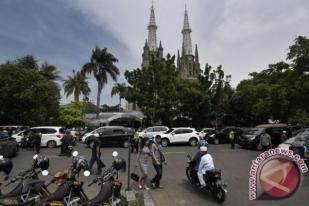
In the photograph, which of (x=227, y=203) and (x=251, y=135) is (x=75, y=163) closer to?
(x=227, y=203)

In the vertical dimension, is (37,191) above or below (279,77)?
below

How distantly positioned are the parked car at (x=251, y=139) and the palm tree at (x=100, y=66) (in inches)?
1120

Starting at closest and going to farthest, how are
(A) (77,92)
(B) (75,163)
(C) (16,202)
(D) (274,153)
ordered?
(D) (274,153) → (C) (16,202) → (B) (75,163) → (A) (77,92)

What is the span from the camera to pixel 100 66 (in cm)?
5266

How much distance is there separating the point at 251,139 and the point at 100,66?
102 ft

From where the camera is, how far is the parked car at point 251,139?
25859 mm

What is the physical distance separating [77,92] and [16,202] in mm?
63075

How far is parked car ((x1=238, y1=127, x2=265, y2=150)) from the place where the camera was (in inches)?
1018

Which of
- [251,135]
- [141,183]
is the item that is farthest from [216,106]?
[141,183]

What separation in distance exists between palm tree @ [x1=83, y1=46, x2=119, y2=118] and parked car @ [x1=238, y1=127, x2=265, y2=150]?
28.4 metres

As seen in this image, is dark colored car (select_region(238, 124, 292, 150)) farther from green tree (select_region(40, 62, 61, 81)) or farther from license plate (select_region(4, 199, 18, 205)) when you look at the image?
green tree (select_region(40, 62, 61, 81))

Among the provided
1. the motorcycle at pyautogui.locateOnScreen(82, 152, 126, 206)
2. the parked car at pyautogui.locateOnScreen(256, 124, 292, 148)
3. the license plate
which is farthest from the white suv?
the license plate

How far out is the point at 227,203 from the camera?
9.94m

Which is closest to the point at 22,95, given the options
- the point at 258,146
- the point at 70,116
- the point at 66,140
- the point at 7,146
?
the point at 70,116
